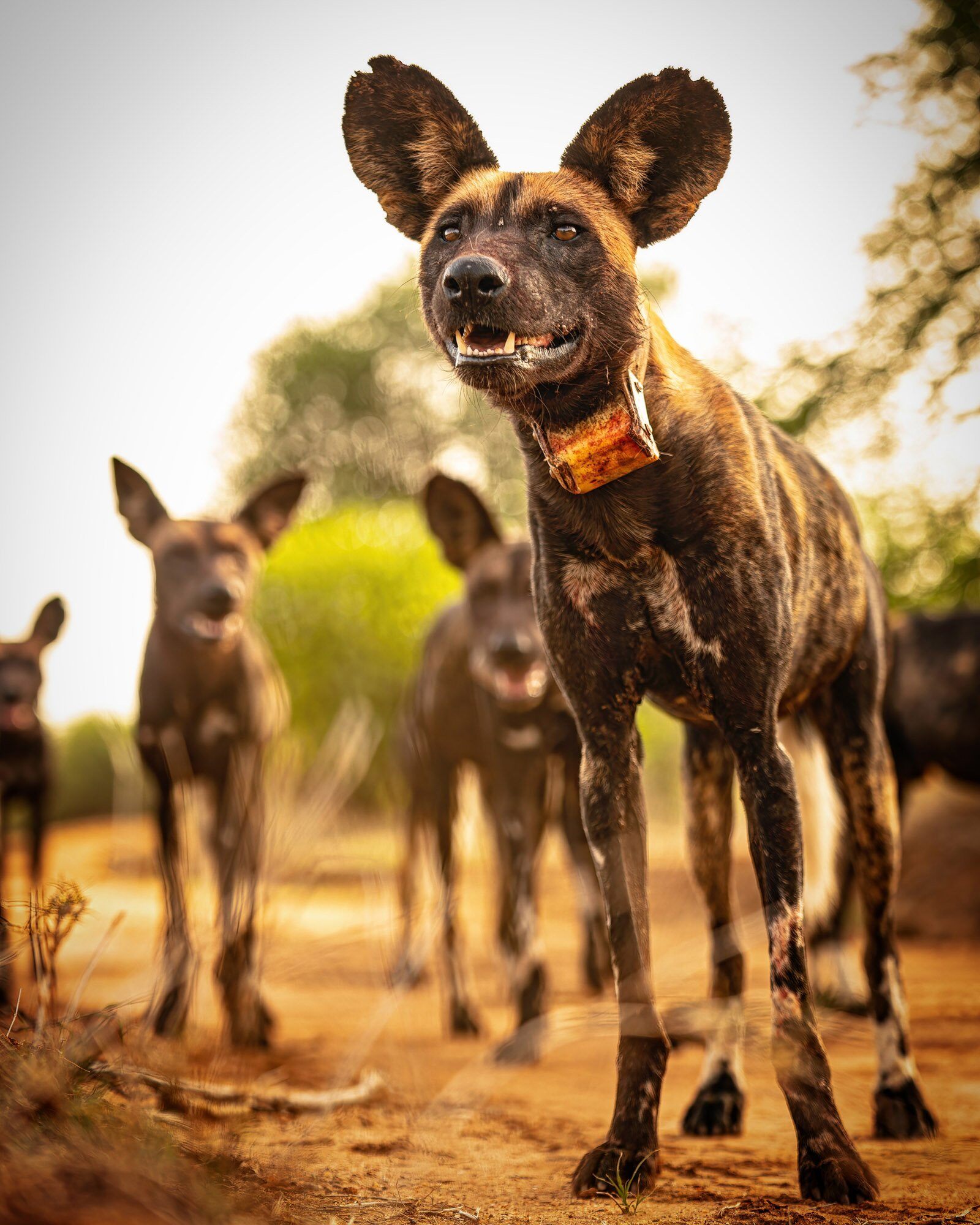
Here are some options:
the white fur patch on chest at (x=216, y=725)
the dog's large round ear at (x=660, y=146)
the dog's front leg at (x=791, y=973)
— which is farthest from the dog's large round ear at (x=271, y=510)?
the dog's front leg at (x=791, y=973)

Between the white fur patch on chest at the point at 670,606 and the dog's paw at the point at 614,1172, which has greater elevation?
the white fur patch on chest at the point at 670,606

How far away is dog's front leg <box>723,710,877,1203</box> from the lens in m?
2.82

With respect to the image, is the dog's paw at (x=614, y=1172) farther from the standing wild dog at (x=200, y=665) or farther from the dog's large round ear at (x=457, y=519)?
the dog's large round ear at (x=457, y=519)

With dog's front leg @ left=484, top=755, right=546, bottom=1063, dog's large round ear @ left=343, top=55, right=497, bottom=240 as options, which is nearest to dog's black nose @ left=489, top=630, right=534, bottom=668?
dog's front leg @ left=484, top=755, right=546, bottom=1063

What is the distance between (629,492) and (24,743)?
5.97m

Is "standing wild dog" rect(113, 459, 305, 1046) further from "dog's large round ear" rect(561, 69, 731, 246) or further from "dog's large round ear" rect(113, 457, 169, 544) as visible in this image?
"dog's large round ear" rect(561, 69, 731, 246)

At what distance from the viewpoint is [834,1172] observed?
2787 millimetres

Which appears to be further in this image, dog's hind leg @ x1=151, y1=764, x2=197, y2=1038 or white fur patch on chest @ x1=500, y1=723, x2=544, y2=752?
white fur patch on chest @ x1=500, y1=723, x2=544, y2=752

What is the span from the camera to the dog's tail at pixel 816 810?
5.36m

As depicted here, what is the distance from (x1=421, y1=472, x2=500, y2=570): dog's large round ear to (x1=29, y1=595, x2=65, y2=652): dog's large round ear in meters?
3.11

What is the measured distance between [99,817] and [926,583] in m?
13.4

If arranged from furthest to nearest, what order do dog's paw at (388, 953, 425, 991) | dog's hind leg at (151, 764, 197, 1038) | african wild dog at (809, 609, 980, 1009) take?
african wild dog at (809, 609, 980, 1009) < dog's hind leg at (151, 764, 197, 1038) < dog's paw at (388, 953, 425, 991)

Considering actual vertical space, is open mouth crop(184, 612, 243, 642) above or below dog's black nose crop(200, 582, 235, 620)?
below

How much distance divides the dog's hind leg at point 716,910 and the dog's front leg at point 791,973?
0.61 meters
